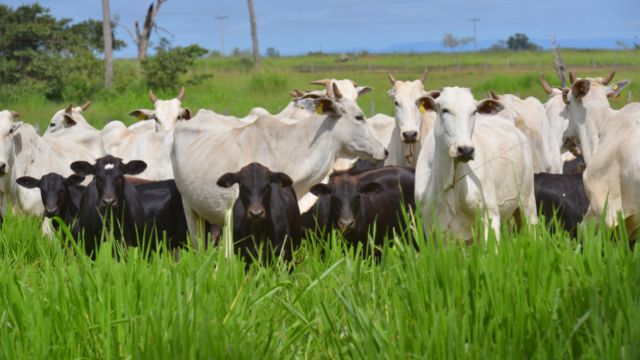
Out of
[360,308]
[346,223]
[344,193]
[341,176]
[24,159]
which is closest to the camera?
[360,308]

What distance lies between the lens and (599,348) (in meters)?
3.44

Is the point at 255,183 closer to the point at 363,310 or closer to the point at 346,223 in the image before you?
the point at 346,223

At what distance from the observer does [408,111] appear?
9.16m

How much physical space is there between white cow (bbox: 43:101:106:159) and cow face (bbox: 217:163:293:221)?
5.02 metres

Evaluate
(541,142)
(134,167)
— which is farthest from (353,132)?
(541,142)

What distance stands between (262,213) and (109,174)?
1892mm

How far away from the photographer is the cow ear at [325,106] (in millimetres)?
7895

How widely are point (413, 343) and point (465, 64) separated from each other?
47.9 metres

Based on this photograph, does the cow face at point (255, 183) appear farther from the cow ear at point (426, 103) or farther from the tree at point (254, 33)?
the tree at point (254, 33)

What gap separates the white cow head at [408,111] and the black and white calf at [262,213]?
1822 millimetres

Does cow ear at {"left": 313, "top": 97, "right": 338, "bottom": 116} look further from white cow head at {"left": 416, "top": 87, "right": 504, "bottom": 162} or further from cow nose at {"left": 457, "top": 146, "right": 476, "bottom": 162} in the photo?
cow nose at {"left": 457, "top": 146, "right": 476, "bottom": 162}

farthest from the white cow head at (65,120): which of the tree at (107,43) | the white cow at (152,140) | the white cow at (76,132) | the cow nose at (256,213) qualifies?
the tree at (107,43)

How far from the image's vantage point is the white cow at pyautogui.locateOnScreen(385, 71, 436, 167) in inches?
356

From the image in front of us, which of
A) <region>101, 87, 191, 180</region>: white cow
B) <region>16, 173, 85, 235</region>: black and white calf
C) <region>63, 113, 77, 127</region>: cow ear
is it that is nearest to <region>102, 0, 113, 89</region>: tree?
<region>63, 113, 77, 127</region>: cow ear
